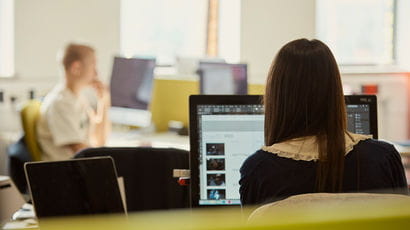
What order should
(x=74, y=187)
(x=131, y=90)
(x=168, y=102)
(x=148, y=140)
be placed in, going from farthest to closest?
(x=168, y=102) → (x=131, y=90) → (x=148, y=140) → (x=74, y=187)

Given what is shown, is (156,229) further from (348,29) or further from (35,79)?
(348,29)

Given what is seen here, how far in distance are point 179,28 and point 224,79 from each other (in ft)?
7.47

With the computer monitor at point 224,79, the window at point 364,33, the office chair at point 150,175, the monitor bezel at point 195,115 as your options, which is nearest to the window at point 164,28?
the window at point 364,33

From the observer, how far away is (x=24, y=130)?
4.34 meters

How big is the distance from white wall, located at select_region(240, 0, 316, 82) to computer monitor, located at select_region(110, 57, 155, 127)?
1.76 meters

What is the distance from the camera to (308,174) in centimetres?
164

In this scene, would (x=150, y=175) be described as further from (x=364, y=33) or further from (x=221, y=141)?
(x=364, y=33)

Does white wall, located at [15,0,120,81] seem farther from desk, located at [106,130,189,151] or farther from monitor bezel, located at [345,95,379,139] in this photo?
monitor bezel, located at [345,95,379,139]

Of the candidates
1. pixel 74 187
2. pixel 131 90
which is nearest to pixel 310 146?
pixel 74 187

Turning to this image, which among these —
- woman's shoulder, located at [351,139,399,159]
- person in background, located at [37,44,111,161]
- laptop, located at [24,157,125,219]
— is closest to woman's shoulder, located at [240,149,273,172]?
woman's shoulder, located at [351,139,399,159]

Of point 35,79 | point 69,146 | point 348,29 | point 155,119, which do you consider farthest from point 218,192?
point 348,29

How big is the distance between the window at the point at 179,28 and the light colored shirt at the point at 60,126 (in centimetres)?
203

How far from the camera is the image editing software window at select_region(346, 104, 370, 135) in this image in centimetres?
205

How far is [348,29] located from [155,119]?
274cm
